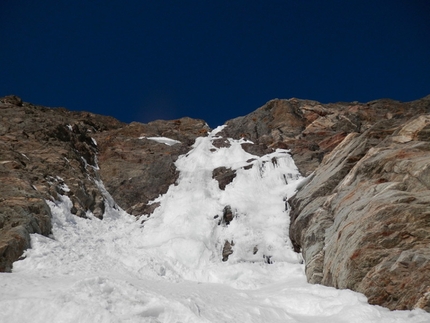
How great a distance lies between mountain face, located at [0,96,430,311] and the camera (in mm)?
11516

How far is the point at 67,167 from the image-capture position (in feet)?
90.6

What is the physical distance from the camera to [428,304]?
942 centimetres

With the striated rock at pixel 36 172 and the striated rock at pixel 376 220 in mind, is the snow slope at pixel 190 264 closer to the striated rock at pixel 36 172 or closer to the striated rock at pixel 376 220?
the striated rock at pixel 376 220

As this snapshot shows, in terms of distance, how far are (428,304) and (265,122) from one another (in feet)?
105

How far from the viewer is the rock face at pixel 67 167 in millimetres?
18242

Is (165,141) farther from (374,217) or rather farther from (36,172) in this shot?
(374,217)

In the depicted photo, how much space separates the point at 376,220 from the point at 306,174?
16550 mm

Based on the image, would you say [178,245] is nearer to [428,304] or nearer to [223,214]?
[223,214]

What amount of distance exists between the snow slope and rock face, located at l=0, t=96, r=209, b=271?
103cm

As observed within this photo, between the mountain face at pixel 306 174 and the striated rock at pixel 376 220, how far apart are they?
41 millimetres

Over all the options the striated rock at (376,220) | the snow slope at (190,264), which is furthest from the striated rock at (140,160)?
the striated rock at (376,220)

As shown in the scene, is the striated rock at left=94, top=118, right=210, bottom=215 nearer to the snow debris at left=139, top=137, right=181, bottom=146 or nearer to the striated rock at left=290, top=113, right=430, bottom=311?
the snow debris at left=139, top=137, right=181, bottom=146

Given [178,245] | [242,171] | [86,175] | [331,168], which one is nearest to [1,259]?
[178,245]

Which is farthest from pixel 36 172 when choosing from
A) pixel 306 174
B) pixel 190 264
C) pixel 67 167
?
pixel 306 174
